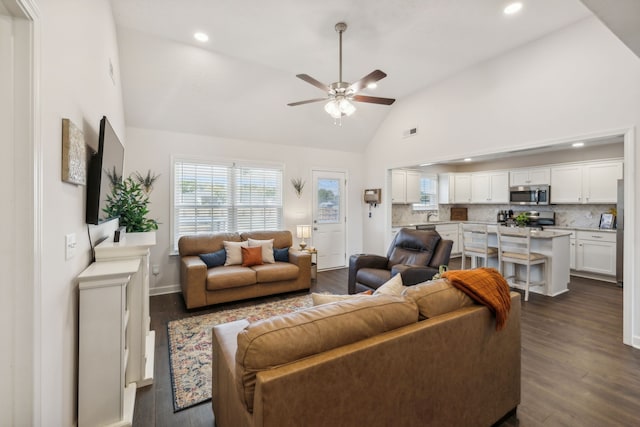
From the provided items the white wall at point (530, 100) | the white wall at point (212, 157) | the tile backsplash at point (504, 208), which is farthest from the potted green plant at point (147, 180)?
the tile backsplash at point (504, 208)

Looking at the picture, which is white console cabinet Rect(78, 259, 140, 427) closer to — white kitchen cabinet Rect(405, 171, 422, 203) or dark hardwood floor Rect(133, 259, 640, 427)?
dark hardwood floor Rect(133, 259, 640, 427)

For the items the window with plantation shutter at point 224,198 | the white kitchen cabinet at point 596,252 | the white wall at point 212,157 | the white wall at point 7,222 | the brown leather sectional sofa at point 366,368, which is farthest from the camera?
the white kitchen cabinet at point 596,252

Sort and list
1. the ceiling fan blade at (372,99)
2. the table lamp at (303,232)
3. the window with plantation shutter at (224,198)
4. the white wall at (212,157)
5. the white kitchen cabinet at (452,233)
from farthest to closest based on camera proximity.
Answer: the white kitchen cabinet at (452,233) → the table lamp at (303,232) → the window with plantation shutter at (224,198) → the white wall at (212,157) → the ceiling fan blade at (372,99)

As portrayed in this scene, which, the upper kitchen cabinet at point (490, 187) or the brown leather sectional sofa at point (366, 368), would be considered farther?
the upper kitchen cabinet at point (490, 187)

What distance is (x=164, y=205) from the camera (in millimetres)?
4453

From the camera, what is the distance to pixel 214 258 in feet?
13.6

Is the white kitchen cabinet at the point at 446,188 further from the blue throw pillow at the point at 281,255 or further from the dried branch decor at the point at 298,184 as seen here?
the blue throw pillow at the point at 281,255

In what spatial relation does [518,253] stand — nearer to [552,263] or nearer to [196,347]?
[552,263]

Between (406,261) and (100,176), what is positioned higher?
(100,176)

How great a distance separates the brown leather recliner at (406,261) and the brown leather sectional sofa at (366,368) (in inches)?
61.8

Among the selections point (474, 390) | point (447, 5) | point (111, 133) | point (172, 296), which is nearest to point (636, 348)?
point (474, 390)

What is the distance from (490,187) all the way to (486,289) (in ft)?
20.9

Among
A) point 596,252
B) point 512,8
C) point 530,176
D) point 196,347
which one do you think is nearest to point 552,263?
point 596,252

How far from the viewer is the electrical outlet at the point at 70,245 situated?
1550mm
